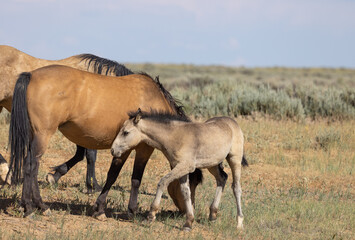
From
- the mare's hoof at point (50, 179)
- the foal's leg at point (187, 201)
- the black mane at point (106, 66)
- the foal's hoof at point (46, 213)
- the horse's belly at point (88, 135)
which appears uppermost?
the black mane at point (106, 66)

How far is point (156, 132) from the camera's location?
652 centimetres

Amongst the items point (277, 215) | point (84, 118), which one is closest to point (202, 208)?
point (277, 215)

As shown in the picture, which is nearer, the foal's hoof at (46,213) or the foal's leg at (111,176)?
the foal's hoof at (46,213)

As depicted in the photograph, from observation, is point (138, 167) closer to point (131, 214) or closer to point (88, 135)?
point (131, 214)

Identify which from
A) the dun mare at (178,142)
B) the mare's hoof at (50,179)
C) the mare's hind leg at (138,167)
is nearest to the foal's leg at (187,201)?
the dun mare at (178,142)

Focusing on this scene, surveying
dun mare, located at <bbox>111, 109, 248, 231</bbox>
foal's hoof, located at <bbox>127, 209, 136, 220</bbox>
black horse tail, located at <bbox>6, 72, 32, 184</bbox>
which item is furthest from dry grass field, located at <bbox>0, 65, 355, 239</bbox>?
black horse tail, located at <bbox>6, 72, 32, 184</bbox>

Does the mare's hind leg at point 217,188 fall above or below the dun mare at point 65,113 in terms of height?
below

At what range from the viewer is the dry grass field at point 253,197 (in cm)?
630

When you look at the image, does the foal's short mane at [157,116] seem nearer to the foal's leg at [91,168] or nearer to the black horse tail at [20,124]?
the black horse tail at [20,124]

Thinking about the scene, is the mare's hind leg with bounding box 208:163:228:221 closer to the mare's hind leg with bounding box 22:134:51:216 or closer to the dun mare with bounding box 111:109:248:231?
the dun mare with bounding box 111:109:248:231

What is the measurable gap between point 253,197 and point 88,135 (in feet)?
12.3

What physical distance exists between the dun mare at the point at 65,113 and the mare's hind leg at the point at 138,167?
14 millimetres

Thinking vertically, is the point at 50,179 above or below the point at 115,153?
below

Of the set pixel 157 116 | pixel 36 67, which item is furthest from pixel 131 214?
pixel 36 67
